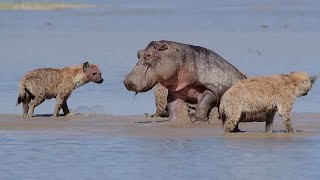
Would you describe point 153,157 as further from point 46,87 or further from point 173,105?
point 46,87

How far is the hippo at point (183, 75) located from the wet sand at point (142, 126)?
0.36 metres

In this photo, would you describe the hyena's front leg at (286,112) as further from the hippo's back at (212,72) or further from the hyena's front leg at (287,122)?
the hippo's back at (212,72)

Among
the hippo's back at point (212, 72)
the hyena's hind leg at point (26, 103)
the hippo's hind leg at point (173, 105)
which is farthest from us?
the hyena's hind leg at point (26, 103)

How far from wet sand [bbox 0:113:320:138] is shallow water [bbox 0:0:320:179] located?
411 mm

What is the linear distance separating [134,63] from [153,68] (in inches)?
419

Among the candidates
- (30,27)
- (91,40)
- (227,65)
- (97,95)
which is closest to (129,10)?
(30,27)

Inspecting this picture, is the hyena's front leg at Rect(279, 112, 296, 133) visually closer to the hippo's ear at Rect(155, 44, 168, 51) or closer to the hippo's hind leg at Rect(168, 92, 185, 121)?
the hippo's hind leg at Rect(168, 92, 185, 121)

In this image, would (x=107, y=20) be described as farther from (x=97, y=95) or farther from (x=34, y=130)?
(x=34, y=130)

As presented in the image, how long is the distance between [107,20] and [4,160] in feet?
Answer: 118

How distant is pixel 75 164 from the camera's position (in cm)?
1329

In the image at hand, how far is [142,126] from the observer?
17.3m

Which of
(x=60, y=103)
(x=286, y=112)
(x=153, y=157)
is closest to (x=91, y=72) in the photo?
(x=60, y=103)

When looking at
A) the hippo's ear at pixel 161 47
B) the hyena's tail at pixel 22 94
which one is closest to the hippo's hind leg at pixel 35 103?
the hyena's tail at pixel 22 94

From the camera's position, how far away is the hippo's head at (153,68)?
17.6m
